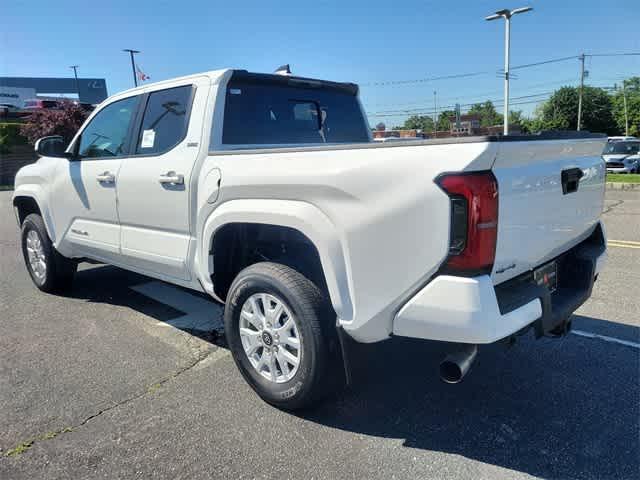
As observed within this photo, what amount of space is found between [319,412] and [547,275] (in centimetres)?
149

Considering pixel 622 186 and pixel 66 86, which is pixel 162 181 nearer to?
pixel 622 186

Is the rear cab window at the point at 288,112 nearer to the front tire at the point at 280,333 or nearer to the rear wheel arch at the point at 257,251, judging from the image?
the rear wheel arch at the point at 257,251

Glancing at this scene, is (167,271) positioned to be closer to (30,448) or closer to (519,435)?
(30,448)

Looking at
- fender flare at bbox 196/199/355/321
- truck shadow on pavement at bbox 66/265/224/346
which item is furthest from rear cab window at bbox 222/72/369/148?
truck shadow on pavement at bbox 66/265/224/346

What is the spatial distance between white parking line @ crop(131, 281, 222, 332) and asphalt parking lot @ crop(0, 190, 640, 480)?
0.06m

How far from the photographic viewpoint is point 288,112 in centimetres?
395

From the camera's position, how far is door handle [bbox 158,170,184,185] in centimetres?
337

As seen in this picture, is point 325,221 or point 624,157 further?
point 624,157

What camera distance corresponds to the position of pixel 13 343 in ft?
13.5

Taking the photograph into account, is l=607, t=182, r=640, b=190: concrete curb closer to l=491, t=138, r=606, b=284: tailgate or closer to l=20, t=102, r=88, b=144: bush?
l=491, t=138, r=606, b=284: tailgate

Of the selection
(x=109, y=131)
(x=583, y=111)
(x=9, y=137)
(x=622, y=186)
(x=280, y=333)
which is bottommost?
(x=622, y=186)

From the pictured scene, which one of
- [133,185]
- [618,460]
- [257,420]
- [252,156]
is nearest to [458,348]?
[618,460]

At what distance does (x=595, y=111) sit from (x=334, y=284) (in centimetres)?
7067

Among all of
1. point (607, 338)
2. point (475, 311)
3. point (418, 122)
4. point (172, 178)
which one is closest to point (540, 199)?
point (475, 311)
